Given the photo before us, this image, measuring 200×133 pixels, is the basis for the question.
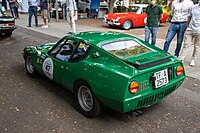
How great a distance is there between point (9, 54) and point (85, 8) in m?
13.7

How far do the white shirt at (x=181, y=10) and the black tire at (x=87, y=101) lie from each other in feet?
12.2

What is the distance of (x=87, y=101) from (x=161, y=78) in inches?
47.1

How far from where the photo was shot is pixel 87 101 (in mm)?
3426

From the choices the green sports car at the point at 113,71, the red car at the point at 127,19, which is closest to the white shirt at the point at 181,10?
the green sports car at the point at 113,71

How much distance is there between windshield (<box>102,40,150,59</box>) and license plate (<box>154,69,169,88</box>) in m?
0.49

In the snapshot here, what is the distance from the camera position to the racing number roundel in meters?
3.96

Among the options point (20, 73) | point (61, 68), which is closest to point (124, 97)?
point (61, 68)

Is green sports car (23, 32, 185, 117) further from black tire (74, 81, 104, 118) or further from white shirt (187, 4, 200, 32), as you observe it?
white shirt (187, 4, 200, 32)

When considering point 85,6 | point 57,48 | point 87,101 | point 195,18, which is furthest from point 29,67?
point 85,6

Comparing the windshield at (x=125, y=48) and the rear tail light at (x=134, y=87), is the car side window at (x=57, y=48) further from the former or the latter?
the rear tail light at (x=134, y=87)

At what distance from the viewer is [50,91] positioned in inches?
170

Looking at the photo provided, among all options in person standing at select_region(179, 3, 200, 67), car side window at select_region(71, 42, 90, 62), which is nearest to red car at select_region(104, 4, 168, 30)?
person standing at select_region(179, 3, 200, 67)

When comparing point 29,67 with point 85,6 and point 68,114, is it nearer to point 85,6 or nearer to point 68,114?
point 68,114

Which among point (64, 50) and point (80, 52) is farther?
point (64, 50)
